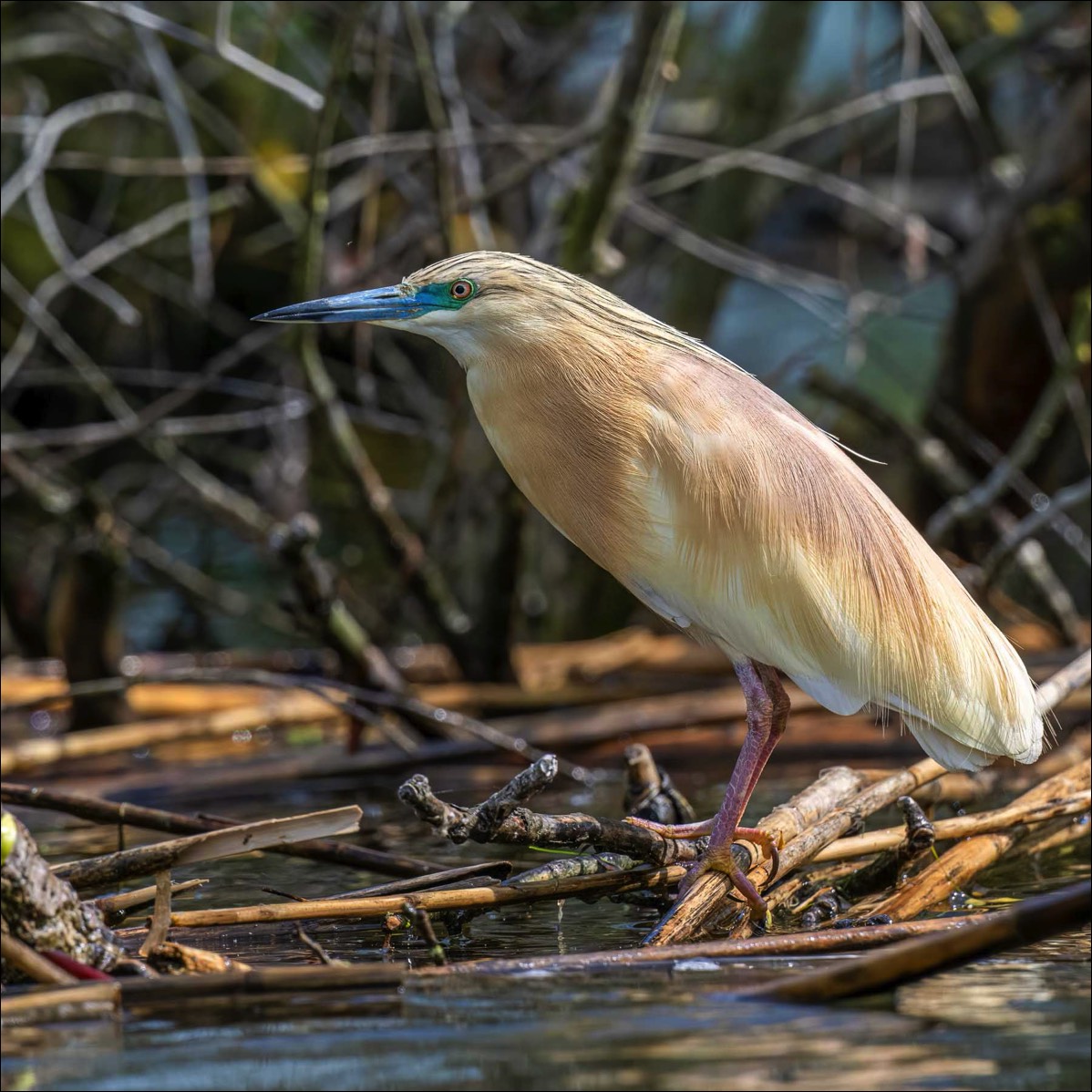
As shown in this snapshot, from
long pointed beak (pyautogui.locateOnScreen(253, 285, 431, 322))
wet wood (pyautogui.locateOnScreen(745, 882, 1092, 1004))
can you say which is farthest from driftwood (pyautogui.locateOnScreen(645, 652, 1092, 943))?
long pointed beak (pyautogui.locateOnScreen(253, 285, 431, 322))

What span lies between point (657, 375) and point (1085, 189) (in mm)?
4008

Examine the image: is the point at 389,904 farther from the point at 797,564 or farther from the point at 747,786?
the point at 797,564

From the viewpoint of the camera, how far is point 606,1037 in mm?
2461

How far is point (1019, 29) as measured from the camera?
7.11m

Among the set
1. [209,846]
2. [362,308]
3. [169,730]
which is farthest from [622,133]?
[209,846]

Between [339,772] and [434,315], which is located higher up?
[434,315]

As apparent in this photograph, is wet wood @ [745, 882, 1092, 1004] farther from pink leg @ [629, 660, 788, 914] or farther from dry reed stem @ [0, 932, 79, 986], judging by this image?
dry reed stem @ [0, 932, 79, 986]

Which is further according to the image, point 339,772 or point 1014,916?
point 339,772

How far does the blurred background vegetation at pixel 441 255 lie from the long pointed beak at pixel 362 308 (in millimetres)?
1589

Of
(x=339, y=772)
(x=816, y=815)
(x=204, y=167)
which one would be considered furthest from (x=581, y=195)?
(x=816, y=815)

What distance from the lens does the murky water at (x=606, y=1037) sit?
230 cm

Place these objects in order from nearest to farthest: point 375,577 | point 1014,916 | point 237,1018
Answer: point 1014,916 < point 237,1018 < point 375,577

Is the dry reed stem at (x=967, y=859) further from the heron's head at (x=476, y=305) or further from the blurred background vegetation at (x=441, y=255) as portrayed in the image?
the blurred background vegetation at (x=441, y=255)

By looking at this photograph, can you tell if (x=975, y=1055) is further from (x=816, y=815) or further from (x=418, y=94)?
(x=418, y=94)
